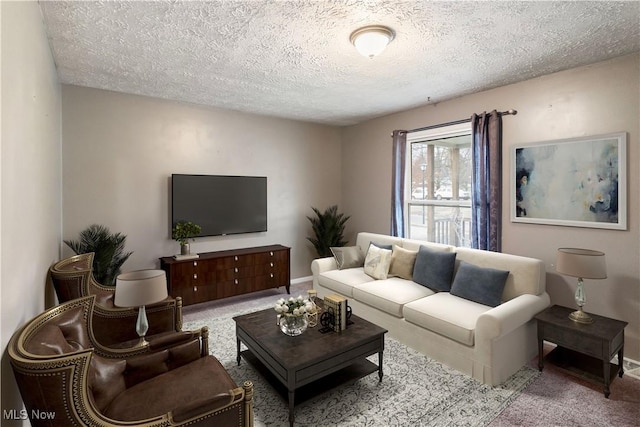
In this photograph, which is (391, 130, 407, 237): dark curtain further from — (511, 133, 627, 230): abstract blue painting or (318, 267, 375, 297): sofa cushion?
(511, 133, 627, 230): abstract blue painting

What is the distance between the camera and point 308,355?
222 centimetres

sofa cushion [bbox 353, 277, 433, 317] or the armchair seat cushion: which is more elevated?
sofa cushion [bbox 353, 277, 433, 317]

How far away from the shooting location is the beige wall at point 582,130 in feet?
9.19

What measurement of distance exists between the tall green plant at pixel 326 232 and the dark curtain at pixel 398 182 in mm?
991

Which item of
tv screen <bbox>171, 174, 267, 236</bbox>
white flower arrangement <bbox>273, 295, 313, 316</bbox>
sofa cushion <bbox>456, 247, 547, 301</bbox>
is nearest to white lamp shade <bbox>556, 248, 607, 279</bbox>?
sofa cushion <bbox>456, 247, 547, 301</bbox>

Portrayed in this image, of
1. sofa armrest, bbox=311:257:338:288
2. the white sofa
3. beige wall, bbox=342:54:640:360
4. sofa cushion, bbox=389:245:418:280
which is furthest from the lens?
sofa armrest, bbox=311:257:338:288

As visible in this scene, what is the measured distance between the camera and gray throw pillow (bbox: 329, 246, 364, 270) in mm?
4402

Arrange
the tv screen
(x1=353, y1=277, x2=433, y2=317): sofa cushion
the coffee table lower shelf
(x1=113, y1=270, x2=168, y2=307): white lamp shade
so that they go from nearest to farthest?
(x1=113, y1=270, x2=168, y2=307): white lamp shade
the coffee table lower shelf
(x1=353, y1=277, x2=433, y2=317): sofa cushion
the tv screen

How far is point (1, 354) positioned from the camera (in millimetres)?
1323

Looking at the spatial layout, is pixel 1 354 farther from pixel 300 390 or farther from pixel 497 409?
pixel 497 409

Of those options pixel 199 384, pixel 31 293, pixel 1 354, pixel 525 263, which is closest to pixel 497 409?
pixel 525 263

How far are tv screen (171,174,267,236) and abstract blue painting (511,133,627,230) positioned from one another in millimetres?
3400

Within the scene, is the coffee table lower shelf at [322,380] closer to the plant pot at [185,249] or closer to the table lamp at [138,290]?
the table lamp at [138,290]

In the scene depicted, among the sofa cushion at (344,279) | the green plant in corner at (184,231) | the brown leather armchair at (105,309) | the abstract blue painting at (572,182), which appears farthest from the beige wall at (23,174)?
the abstract blue painting at (572,182)
